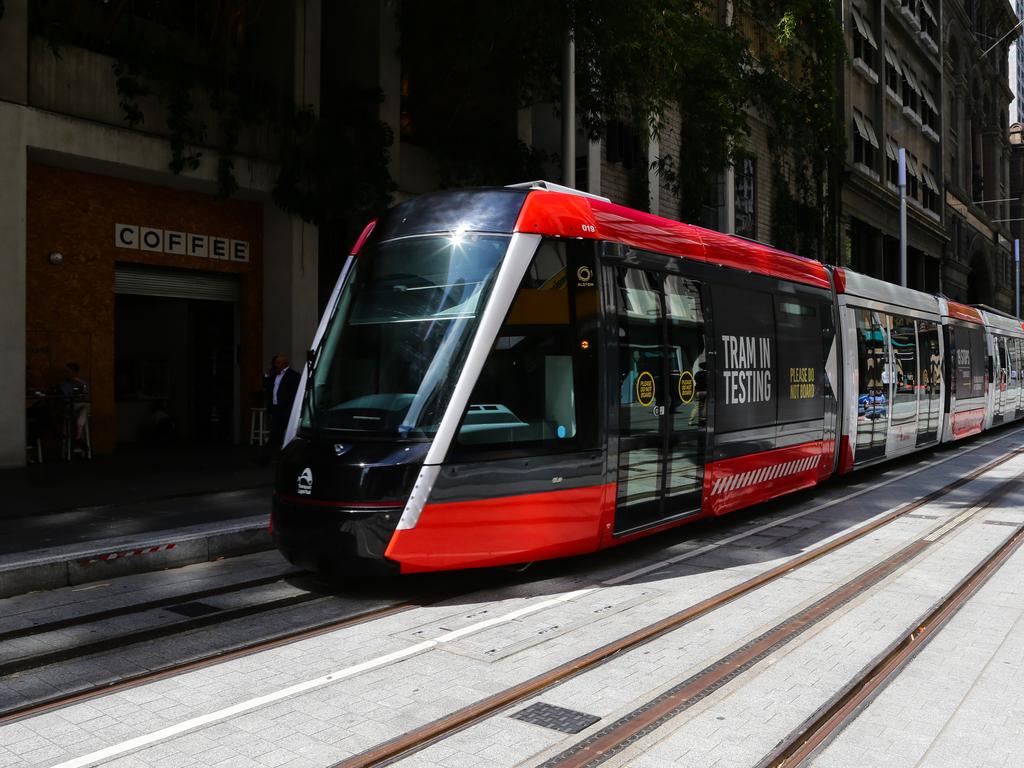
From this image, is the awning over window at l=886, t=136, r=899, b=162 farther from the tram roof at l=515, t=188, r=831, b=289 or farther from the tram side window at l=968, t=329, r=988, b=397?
the tram roof at l=515, t=188, r=831, b=289

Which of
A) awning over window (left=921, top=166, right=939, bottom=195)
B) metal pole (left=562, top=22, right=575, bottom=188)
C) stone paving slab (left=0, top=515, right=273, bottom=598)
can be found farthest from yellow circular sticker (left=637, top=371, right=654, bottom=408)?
awning over window (left=921, top=166, right=939, bottom=195)

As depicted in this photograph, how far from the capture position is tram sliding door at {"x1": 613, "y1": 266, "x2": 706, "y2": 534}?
284 inches

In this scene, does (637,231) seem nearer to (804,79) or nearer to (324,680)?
(324,680)

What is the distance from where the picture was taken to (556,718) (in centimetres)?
418

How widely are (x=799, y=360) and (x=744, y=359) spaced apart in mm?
1567

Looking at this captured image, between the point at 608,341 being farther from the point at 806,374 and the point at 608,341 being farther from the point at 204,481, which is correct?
the point at 204,481

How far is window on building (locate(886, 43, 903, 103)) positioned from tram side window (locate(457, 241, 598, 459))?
36.7m

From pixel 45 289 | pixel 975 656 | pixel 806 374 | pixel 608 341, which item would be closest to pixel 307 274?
pixel 45 289

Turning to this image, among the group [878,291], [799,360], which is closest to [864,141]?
[878,291]

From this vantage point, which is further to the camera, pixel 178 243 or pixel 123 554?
pixel 178 243

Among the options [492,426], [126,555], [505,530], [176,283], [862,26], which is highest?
[862,26]

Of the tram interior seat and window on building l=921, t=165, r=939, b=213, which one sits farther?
window on building l=921, t=165, r=939, b=213

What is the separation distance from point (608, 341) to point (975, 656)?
321 centimetres

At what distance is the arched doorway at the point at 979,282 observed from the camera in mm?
56844
